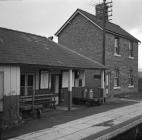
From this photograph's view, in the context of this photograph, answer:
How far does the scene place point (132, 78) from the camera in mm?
29797

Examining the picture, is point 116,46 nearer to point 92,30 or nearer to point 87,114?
point 92,30

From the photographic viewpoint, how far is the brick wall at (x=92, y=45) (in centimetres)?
2495

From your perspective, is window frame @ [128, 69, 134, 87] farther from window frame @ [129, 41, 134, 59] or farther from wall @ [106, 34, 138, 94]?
window frame @ [129, 41, 134, 59]

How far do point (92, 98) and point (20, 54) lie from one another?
6917mm

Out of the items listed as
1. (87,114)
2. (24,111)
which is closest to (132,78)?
(87,114)

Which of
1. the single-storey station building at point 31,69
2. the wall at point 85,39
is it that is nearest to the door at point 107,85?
the wall at point 85,39

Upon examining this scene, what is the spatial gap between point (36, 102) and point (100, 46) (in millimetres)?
11631

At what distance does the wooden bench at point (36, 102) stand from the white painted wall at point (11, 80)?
1284 mm

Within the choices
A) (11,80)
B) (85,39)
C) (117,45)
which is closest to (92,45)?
(85,39)

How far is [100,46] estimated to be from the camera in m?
24.8

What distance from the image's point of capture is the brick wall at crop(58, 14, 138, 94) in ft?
81.9

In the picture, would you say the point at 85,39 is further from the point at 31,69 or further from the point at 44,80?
the point at 31,69

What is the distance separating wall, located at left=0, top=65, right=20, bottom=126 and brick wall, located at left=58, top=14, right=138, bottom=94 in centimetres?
1354

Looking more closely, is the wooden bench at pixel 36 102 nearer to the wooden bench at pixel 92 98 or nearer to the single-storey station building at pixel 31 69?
the single-storey station building at pixel 31 69
